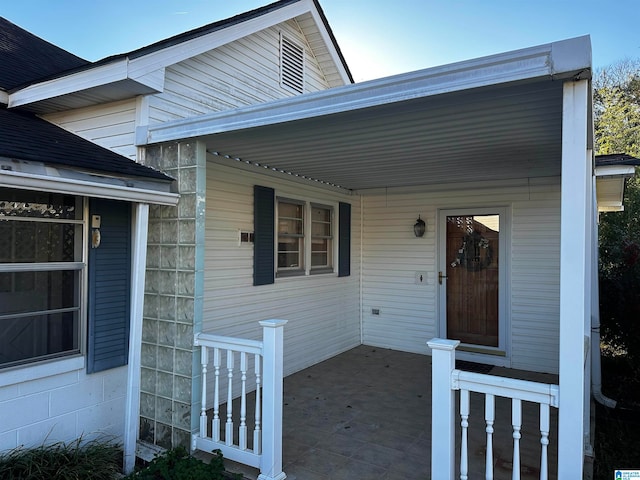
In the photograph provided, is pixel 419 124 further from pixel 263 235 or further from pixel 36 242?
pixel 36 242

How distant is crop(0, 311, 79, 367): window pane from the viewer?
306 cm

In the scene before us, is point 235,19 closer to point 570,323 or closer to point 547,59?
point 547,59

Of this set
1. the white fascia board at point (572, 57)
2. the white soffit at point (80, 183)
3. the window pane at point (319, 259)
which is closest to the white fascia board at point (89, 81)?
the white soffit at point (80, 183)

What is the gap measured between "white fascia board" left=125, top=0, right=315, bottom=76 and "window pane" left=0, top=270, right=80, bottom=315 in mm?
1766

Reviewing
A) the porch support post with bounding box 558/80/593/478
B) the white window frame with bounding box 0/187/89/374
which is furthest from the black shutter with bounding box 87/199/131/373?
the porch support post with bounding box 558/80/593/478

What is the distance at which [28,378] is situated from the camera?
3082 mm

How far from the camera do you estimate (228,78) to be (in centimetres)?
523

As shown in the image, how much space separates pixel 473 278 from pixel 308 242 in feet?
8.12

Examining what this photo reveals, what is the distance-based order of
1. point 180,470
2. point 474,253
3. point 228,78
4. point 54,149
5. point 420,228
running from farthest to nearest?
point 420,228, point 474,253, point 228,78, point 54,149, point 180,470

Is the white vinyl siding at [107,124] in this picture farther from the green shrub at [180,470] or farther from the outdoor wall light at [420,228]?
the outdoor wall light at [420,228]

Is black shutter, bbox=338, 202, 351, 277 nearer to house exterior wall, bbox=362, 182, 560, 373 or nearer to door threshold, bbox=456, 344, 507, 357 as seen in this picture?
house exterior wall, bbox=362, 182, 560, 373

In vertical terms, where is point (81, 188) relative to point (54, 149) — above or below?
below

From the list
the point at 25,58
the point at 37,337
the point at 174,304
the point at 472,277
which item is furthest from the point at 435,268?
the point at 25,58

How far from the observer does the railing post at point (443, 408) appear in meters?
2.47
